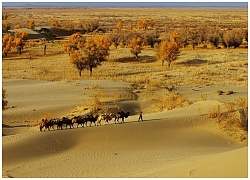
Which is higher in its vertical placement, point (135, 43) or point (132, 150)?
point (132, 150)

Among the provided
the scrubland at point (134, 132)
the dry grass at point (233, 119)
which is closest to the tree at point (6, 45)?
the scrubland at point (134, 132)

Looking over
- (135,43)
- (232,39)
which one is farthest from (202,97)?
(232,39)

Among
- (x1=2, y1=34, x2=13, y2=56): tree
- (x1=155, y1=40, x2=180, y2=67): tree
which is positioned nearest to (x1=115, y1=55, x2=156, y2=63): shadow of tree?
(x1=155, y1=40, x2=180, y2=67): tree

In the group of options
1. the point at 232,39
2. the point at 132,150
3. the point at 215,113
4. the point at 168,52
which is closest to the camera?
the point at 132,150

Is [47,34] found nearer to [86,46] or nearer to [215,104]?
[86,46]

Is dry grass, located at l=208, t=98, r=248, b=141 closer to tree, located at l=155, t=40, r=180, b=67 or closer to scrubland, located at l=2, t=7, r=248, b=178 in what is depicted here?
scrubland, located at l=2, t=7, r=248, b=178

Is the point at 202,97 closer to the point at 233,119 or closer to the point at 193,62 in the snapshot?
the point at 233,119

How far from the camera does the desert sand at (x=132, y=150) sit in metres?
12.1

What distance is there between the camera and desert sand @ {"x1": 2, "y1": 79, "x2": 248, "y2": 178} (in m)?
12.1

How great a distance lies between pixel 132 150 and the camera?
16.5 metres

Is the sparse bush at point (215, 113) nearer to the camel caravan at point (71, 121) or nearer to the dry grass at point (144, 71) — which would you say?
the camel caravan at point (71, 121)

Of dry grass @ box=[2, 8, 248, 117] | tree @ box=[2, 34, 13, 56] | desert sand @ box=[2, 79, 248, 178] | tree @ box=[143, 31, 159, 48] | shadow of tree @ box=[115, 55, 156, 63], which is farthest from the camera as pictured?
tree @ box=[143, 31, 159, 48]

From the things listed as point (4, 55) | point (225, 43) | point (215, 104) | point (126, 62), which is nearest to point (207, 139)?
point (215, 104)

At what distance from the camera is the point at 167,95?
29.6 metres
